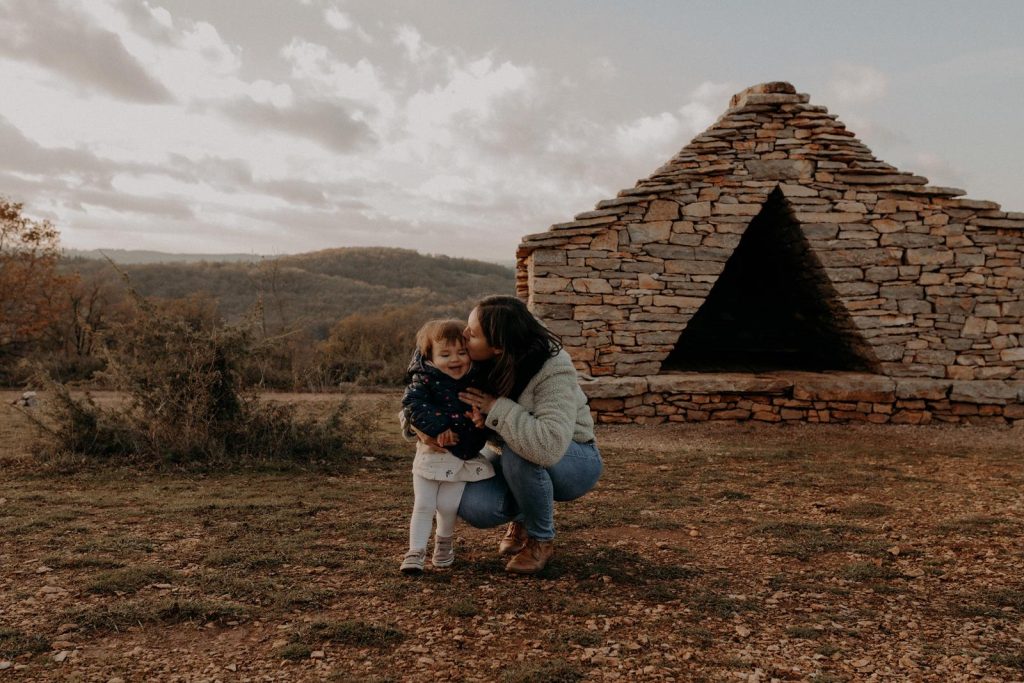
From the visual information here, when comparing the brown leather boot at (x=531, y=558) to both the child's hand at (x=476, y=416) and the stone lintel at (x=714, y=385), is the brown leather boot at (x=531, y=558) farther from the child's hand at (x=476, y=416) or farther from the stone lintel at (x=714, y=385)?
the stone lintel at (x=714, y=385)

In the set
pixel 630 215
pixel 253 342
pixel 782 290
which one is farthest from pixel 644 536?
pixel 782 290

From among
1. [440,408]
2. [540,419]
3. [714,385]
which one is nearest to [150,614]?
[440,408]

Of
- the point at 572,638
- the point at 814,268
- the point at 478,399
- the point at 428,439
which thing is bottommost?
the point at 572,638

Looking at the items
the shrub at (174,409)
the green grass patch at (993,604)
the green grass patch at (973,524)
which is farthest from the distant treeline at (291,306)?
the green grass patch at (993,604)

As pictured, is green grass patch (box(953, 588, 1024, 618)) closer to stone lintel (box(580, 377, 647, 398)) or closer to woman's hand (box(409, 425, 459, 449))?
woman's hand (box(409, 425, 459, 449))

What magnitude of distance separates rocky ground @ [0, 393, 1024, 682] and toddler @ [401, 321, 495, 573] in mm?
294

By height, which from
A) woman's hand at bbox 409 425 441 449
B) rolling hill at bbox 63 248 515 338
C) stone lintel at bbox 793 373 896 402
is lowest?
woman's hand at bbox 409 425 441 449

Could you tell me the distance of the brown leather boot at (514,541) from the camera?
369cm

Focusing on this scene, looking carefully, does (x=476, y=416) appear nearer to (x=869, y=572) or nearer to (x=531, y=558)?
(x=531, y=558)

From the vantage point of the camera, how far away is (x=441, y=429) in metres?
3.28

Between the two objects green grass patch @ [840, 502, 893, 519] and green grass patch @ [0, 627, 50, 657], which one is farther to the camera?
green grass patch @ [840, 502, 893, 519]

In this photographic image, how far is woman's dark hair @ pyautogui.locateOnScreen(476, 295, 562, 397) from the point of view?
3.29 metres

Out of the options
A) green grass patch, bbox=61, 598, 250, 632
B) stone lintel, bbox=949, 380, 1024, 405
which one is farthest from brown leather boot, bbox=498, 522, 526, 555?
stone lintel, bbox=949, 380, 1024, 405

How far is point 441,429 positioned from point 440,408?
10cm
